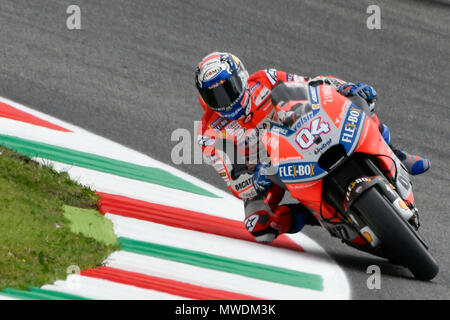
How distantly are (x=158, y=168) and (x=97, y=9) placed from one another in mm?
4389

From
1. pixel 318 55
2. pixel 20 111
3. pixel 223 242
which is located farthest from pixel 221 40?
pixel 223 242

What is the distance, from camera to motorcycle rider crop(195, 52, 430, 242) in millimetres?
6926

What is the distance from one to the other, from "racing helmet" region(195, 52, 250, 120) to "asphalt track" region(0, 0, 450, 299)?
66.6 inches

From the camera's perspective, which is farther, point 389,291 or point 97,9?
point 97,9

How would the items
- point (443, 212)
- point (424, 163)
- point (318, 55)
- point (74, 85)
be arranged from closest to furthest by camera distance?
point (424, 163) < point (443, 212) < point (74, 85) < point (318, 55)

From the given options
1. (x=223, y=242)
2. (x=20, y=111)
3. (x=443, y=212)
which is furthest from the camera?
(x=20, y=111)

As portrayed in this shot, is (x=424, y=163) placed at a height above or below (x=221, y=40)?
below

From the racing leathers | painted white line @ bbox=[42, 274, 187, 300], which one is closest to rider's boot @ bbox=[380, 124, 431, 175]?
the racing leathers

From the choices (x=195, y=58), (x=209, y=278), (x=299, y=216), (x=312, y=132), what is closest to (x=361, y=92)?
(x=312, y=132)

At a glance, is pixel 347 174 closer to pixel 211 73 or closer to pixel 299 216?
pixel 299 216

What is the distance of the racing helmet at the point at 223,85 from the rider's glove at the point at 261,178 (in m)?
0.58
